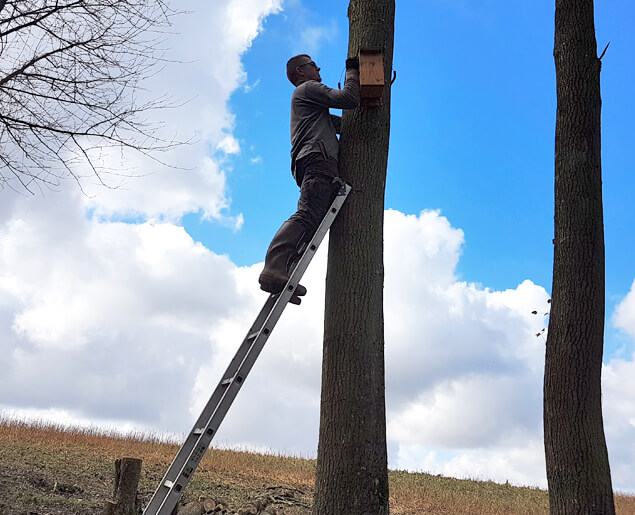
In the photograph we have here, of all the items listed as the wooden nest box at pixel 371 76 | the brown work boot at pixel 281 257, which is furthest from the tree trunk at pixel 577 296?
the brown work boot at pixel 281 257

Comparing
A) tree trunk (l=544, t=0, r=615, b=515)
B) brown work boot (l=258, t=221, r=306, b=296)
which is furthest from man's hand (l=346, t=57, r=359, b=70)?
tree trunk (l=544, t=0, r=615, b=515)

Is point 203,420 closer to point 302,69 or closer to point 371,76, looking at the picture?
point 371,76

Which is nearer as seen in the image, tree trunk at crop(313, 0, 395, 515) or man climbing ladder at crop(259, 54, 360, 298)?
tree trunk at crop(313, 0, 395, 515)

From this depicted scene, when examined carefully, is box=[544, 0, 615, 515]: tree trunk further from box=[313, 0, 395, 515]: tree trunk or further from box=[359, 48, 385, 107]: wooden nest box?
box=[359, 48, 385, 107]: wooden nest box

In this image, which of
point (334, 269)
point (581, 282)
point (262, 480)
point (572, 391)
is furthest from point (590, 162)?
point (262, 480)

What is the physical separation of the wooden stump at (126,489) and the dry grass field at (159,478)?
872 mm

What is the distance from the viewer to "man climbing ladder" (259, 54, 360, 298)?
5484 millimetres

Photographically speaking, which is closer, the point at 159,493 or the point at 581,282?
the point at 159,493

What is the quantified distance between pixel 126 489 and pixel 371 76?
4.53 m

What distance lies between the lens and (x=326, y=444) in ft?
17.1

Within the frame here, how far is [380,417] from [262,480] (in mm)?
5365

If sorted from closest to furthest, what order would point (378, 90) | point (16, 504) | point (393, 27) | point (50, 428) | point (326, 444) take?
1. point (326, 444)
2. point (378, 90)
3. point (393, 27)
4. point (16, 504)
5. point (50, 428)

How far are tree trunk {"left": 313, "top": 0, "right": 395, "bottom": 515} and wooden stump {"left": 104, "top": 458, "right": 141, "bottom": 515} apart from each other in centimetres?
210

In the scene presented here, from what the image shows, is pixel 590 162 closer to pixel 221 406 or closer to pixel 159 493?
pixel 221 406
